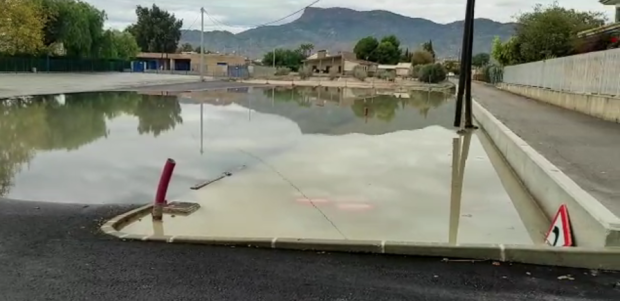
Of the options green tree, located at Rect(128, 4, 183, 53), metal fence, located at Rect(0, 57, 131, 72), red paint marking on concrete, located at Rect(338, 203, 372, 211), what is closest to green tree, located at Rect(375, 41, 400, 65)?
green tree, located at Rect(128, 4, 183, 53)

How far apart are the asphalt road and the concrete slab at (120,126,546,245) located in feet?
3.67

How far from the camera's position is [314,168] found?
46.3ft

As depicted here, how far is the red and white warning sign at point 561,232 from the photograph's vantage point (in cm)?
736

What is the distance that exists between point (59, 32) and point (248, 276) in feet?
251

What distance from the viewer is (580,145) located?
14570mm

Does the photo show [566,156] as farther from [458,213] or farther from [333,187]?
[333,187]

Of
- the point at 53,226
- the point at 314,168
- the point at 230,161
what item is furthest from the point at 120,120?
the point at 53,226

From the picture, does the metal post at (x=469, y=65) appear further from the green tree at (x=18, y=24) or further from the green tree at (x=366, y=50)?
the green tree at (x=366, y=50)

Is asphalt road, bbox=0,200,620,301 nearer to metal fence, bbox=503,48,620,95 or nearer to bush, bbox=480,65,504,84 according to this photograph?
metal fence, bbox=503,48,620,95

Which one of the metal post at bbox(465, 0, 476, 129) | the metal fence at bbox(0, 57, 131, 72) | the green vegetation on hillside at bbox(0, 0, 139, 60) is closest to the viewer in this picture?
the metal post at bbox(465, 0, 476, 129)

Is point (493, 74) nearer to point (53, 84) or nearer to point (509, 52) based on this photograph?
point (509, 52)

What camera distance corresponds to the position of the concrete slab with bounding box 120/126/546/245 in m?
8.59

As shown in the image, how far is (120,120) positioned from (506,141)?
1493cm

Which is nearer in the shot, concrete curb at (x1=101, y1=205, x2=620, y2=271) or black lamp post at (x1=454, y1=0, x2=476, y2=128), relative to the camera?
concrete curb at (x1=101, y1=205, x2=620, y2=271)
